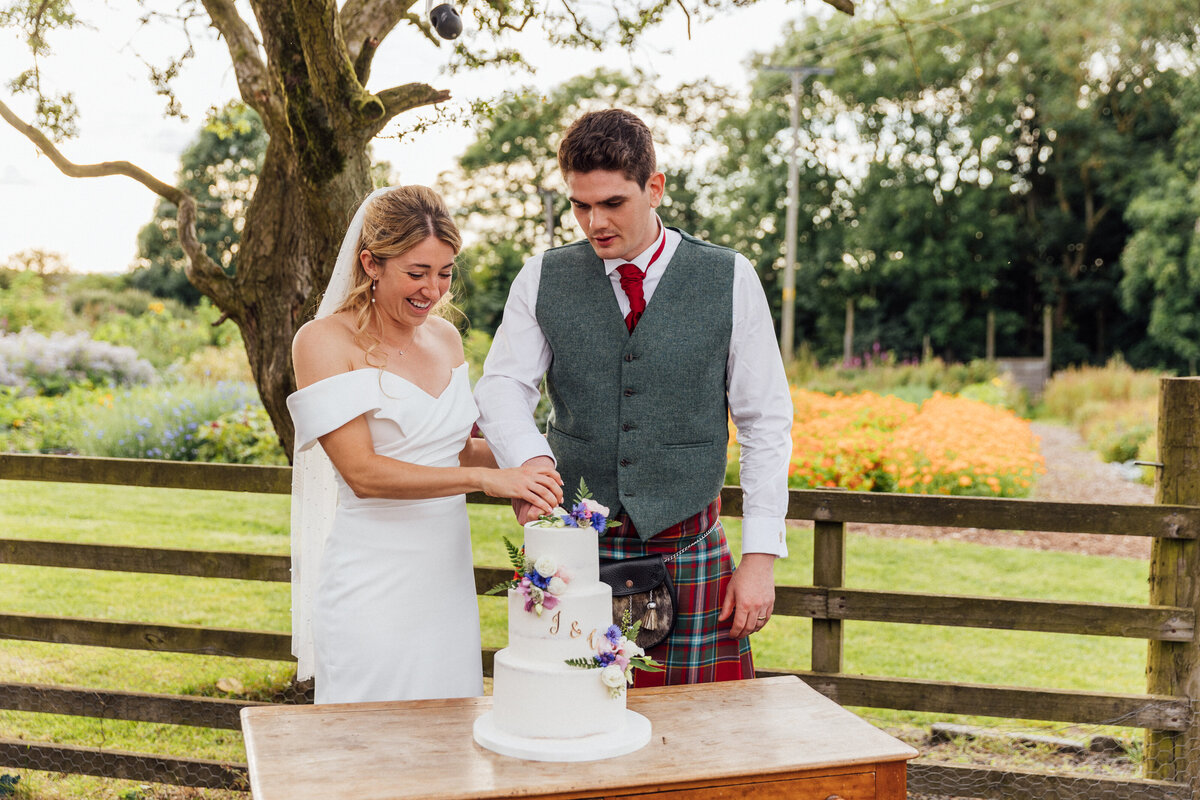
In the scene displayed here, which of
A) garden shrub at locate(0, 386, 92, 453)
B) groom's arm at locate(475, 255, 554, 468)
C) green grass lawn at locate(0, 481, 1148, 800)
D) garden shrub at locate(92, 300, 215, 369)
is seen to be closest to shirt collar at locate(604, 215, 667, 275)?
groom's arm at locate(475, 255, 554, 468)

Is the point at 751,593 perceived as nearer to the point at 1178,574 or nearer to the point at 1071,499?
the point at 1178,574

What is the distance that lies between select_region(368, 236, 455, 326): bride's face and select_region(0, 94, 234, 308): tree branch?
173 centimetres

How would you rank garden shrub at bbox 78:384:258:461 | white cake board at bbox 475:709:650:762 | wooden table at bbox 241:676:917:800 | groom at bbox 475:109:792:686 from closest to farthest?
wooden table at bbox 241:676:917:800 → white cake board at bbox 475:709:650:762 → groom at bbox 475:109:792:686 → garden shrub at bbox 78:384:258:461

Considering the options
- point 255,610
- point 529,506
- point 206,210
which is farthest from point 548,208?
point 529,506

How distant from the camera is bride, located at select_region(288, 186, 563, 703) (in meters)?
A: 2.30

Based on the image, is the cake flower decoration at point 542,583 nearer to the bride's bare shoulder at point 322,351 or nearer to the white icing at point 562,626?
the white icing at point 562,626

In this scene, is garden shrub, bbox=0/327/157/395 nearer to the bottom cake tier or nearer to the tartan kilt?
the tartan kilt

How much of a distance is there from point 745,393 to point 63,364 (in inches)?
481

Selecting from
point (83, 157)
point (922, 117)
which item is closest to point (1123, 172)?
point (922, 117)

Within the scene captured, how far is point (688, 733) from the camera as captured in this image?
6.50 feet

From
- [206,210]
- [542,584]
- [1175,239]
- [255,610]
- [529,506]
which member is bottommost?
[255,610]

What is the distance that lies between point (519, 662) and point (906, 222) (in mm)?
27402

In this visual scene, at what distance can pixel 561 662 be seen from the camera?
189cm

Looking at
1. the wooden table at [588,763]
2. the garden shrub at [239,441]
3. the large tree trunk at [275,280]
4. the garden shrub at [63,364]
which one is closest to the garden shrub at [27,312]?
the garden shrub at [63,364]
